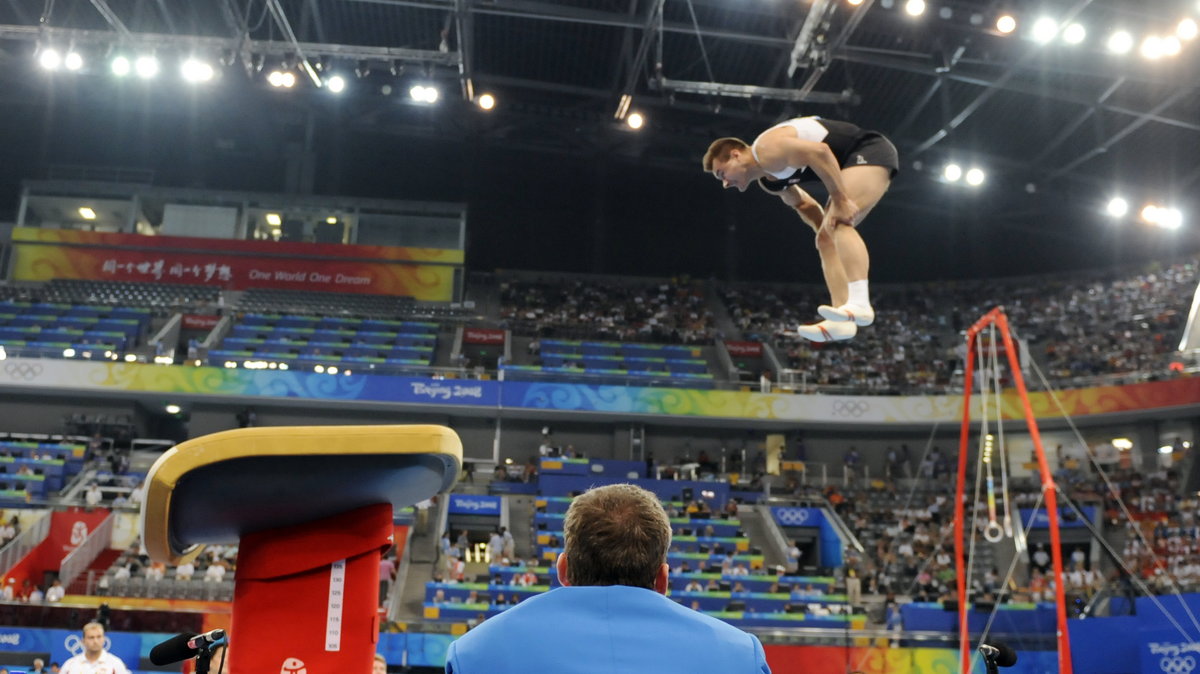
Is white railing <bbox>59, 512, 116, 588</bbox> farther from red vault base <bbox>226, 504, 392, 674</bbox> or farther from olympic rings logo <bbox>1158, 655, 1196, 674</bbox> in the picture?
olympic rings logo <bbox>1158, 655, 1196, 674</bbox>

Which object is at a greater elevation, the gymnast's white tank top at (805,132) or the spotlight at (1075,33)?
the spotlight at (1075,33)

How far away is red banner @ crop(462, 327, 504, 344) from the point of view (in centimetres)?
2795

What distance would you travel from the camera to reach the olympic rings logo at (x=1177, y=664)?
41.4ft

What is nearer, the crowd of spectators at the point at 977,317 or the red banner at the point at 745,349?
the crowd of spectators at the point at 977,317

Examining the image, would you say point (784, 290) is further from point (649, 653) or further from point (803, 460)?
point (649, 653)

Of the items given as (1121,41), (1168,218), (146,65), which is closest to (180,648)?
(146,65)

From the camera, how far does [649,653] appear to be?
67.8 inches

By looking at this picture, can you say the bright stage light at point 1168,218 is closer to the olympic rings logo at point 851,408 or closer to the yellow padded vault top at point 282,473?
the olympic rings logo at point 851,408

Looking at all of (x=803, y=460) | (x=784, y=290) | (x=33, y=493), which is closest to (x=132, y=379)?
(x=33, y=493)

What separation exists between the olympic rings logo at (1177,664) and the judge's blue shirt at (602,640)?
13.8 metres

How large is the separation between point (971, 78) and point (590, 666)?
77.4 feet

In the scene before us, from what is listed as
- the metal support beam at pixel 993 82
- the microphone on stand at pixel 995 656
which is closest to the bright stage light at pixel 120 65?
the metal support beam at pixel 993 82

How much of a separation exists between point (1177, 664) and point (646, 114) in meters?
19.1

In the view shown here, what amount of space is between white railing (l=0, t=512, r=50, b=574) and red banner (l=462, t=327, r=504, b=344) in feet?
39.7
